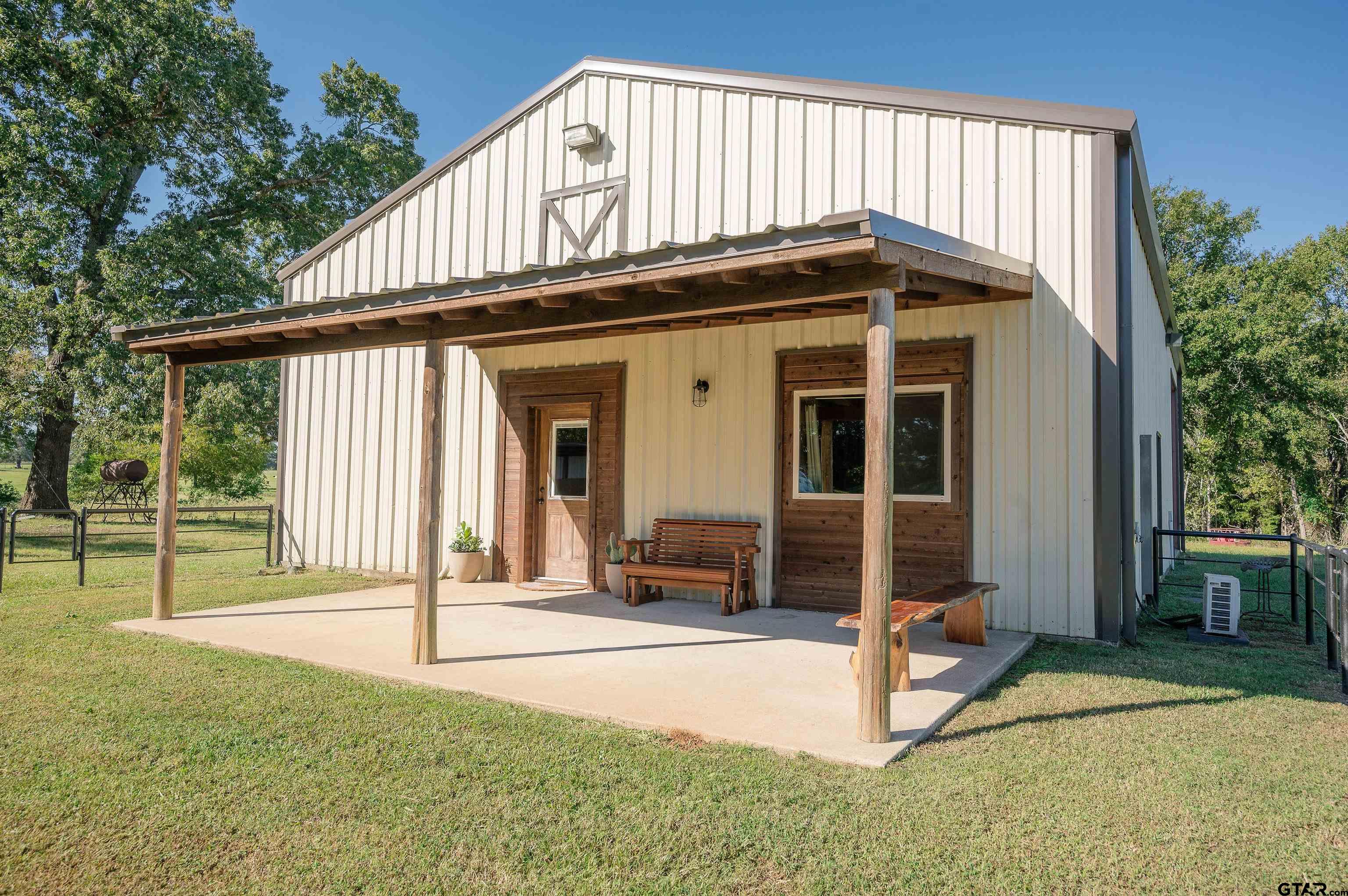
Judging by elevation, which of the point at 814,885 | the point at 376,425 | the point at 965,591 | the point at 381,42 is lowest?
the point at 814,885

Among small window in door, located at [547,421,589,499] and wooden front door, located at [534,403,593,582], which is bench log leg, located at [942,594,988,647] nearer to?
wooden front door, located at [534,403,593,582]

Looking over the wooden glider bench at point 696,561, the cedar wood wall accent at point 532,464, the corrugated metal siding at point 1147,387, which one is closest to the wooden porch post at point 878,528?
the wooden glider bench at point 696,561

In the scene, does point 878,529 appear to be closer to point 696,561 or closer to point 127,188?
point 696,561

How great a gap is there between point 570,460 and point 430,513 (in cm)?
362

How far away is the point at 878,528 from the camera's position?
3.72 metres

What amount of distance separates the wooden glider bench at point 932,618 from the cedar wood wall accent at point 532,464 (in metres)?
3.48

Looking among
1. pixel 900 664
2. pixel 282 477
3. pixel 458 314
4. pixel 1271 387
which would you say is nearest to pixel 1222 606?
pixel 900 664

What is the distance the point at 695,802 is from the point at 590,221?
6.85 m

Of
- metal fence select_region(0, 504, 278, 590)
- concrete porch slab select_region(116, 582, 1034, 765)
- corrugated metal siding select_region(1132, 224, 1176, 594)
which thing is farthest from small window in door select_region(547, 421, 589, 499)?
corrugated metal siding select_region(1132, 224, 1176, 594)

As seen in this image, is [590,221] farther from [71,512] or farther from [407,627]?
[71,512]

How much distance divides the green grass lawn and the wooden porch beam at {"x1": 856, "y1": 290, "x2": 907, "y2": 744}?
306 millimetres

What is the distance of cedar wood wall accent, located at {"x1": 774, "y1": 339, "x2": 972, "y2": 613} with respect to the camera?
6465mm

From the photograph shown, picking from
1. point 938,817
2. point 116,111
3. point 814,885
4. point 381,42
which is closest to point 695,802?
point 814,885

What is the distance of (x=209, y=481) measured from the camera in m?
19.9
